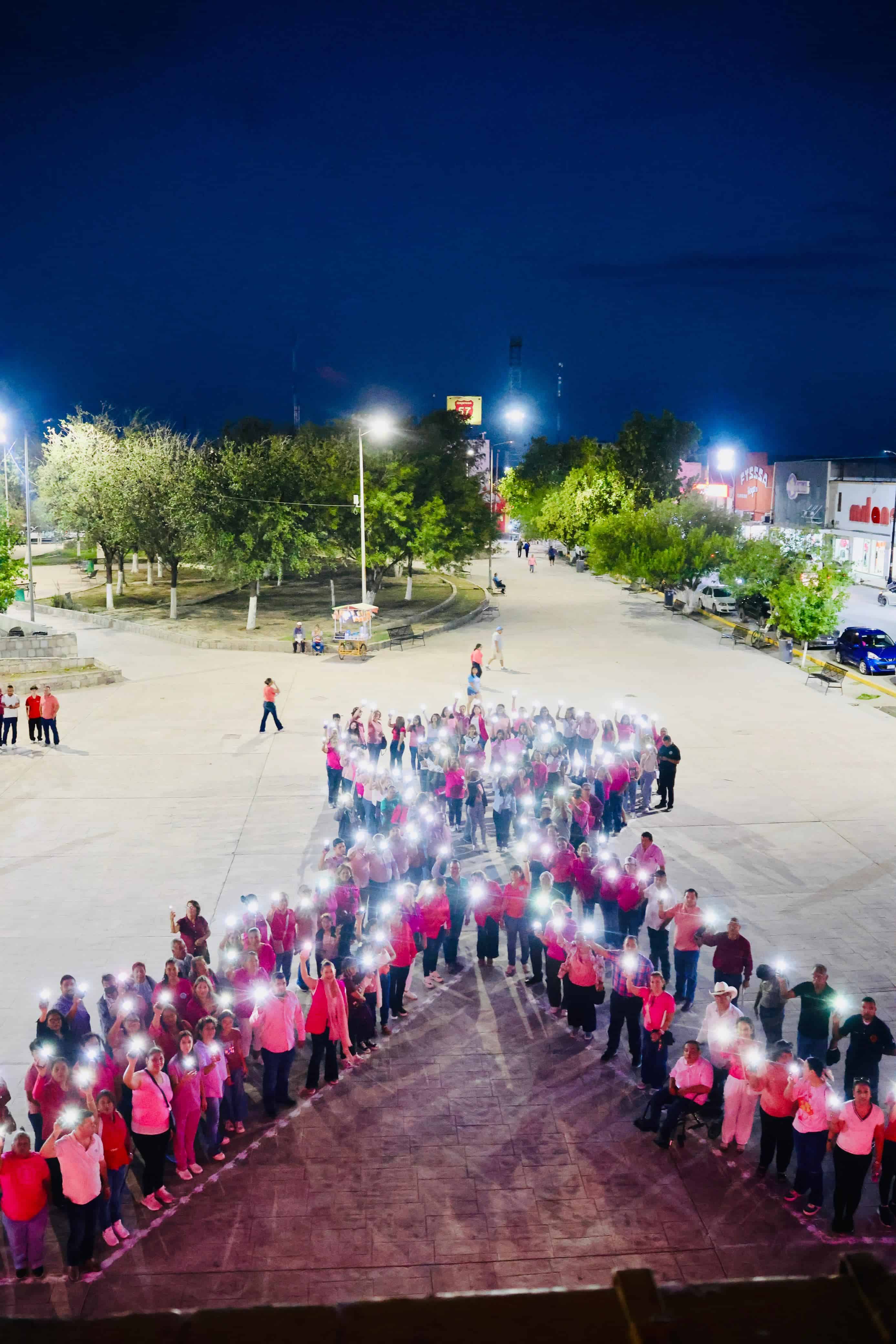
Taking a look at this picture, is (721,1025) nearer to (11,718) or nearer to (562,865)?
(562,865)

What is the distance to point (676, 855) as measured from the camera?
15.9m

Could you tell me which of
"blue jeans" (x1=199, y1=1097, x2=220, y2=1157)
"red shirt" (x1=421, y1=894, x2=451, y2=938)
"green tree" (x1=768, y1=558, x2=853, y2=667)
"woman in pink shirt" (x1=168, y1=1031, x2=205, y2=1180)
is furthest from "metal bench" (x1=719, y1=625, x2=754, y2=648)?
"woman in pink shirt" (x1=168, y1=1031, x2=205, y2=1180)

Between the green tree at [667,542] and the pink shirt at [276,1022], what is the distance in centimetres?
3465

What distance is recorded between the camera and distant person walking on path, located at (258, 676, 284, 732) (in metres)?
23.1

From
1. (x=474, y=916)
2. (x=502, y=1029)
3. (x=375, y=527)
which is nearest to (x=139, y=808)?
(x=474, y=916)

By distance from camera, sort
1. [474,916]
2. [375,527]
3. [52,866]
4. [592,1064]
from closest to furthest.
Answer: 1. [592,1064]
2. [474,916]
3. [52,866]
4. [375,527]

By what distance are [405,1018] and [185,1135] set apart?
312cm

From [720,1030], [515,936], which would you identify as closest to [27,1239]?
[720,1030]

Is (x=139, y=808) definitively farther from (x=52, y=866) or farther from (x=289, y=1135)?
(x=289, y=1135)

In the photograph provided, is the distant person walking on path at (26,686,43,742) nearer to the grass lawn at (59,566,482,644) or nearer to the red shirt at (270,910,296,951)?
the red shirt at (270,910,296,951)

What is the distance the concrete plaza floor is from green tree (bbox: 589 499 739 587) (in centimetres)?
1522

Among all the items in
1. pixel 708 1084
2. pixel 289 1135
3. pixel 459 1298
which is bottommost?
pixel 289 1135

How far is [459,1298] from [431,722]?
17.4m

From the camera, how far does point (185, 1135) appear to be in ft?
Result: 27.5
